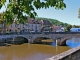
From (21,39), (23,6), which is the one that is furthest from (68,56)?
(21,39)

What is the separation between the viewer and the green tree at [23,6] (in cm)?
290

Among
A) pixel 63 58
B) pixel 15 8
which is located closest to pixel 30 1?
pixel 15 8

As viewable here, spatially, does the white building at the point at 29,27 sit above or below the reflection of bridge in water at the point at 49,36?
above

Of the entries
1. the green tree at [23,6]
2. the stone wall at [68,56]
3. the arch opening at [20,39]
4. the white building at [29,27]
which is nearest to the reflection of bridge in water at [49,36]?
the arch opening at [20,39]

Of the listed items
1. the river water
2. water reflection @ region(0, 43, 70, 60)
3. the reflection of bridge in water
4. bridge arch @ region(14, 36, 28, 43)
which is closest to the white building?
bridge arch @ region(14, 36, 28, 43)

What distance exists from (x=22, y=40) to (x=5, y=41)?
4946mm

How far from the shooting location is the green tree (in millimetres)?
2900

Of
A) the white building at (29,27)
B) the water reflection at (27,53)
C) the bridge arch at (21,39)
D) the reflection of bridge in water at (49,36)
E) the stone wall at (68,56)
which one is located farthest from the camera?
the white building at (29,27)

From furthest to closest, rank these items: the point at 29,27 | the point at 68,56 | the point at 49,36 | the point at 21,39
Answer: the point at 29,27
the point at 21,39
the point at 49,36
the point at 68,56

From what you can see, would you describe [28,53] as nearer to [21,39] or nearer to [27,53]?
[27,53]

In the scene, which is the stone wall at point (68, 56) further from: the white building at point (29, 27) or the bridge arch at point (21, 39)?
the white building at point (29, 27)

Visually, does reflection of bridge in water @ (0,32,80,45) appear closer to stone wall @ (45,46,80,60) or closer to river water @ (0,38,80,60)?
river water @ (0,38,80,60)

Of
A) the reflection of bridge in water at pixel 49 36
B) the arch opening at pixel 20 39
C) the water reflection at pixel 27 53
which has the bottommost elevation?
the water reflection at pixel 27 53

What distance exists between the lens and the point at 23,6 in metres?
3.07
